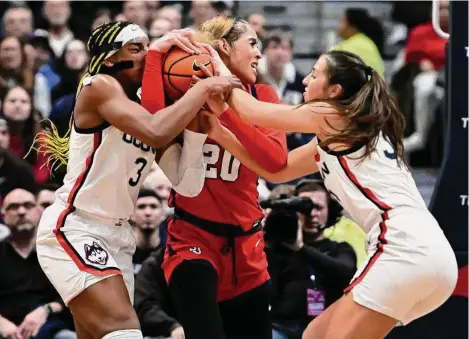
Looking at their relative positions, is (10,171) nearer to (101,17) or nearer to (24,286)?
(24,286)

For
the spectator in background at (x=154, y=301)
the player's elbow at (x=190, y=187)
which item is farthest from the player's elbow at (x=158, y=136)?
the spectator in background at (x=154, y=301)

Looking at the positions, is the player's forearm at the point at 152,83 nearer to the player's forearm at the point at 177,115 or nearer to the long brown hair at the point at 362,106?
the player's forearm at the point at 177,115

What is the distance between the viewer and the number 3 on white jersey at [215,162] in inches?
232

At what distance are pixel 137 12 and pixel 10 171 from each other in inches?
121

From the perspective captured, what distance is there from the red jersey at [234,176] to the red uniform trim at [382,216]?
1.79ft

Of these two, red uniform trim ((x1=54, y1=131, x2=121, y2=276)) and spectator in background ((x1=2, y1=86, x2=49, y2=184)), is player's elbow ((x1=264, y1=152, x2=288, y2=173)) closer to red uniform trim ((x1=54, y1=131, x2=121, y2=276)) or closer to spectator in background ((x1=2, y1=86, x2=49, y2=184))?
red uniform trim ((x1=54, y1=131, x2=121, y2=276))

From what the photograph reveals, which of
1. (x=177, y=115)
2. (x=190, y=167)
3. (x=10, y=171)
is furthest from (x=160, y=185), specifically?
(x=177, y=115)

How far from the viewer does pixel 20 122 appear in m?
9.97

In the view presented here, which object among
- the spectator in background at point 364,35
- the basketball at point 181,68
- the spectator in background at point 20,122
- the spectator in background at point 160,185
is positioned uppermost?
the basketball at point 181,68

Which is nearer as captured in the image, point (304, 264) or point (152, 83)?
point (152, 83)

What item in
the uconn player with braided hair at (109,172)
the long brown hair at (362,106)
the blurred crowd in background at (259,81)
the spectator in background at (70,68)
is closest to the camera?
the uconn player with braided hair at (109,172)

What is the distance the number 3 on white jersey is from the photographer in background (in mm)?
1242

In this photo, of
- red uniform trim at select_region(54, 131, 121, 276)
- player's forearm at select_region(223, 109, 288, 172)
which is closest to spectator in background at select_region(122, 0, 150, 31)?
player's forearm at select_region(223, 109, 288, 172)

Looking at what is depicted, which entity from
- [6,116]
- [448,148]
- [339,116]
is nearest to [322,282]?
[448,148]
